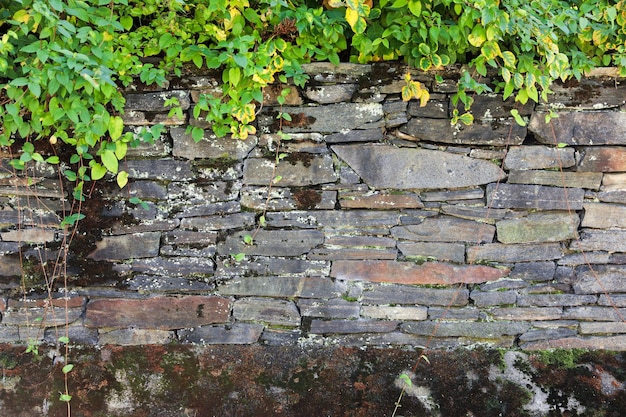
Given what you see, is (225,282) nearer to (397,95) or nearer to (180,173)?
(180,173)

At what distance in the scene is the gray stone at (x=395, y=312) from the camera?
2.54 m

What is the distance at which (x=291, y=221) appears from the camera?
96.3 inches

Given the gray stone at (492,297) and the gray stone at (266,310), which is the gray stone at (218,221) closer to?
the gray stone at (266,310)

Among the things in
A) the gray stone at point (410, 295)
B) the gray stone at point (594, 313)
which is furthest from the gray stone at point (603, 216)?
the gray stone at point (410, 295)

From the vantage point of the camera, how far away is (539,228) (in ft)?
8.15

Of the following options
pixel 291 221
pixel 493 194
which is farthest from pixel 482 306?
pixel 291 221

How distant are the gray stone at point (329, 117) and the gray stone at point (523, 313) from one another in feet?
3.73

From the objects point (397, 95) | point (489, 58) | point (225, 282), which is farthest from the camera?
Answer: point (225, 282)

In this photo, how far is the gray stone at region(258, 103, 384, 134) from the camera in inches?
92.1

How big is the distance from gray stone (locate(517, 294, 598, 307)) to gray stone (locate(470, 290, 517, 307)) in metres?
0.04

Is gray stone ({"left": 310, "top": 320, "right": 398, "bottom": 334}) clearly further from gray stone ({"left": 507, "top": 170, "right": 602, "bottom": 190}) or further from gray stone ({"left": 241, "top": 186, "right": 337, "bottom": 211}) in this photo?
gray stone ({"left": 507, "top": 170, "right": 602, "bottom": 190})

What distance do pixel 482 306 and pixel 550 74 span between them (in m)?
1.14

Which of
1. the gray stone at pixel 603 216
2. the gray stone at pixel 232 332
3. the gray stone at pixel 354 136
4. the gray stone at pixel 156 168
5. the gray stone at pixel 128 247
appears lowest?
the gray stone at pixel 232 332

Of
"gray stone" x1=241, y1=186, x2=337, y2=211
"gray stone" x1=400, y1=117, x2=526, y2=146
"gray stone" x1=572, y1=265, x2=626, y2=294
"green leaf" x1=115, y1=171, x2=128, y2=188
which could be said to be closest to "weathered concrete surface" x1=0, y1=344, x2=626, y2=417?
"gray stone" x1=572, y1=265, x2=626, y2=294
